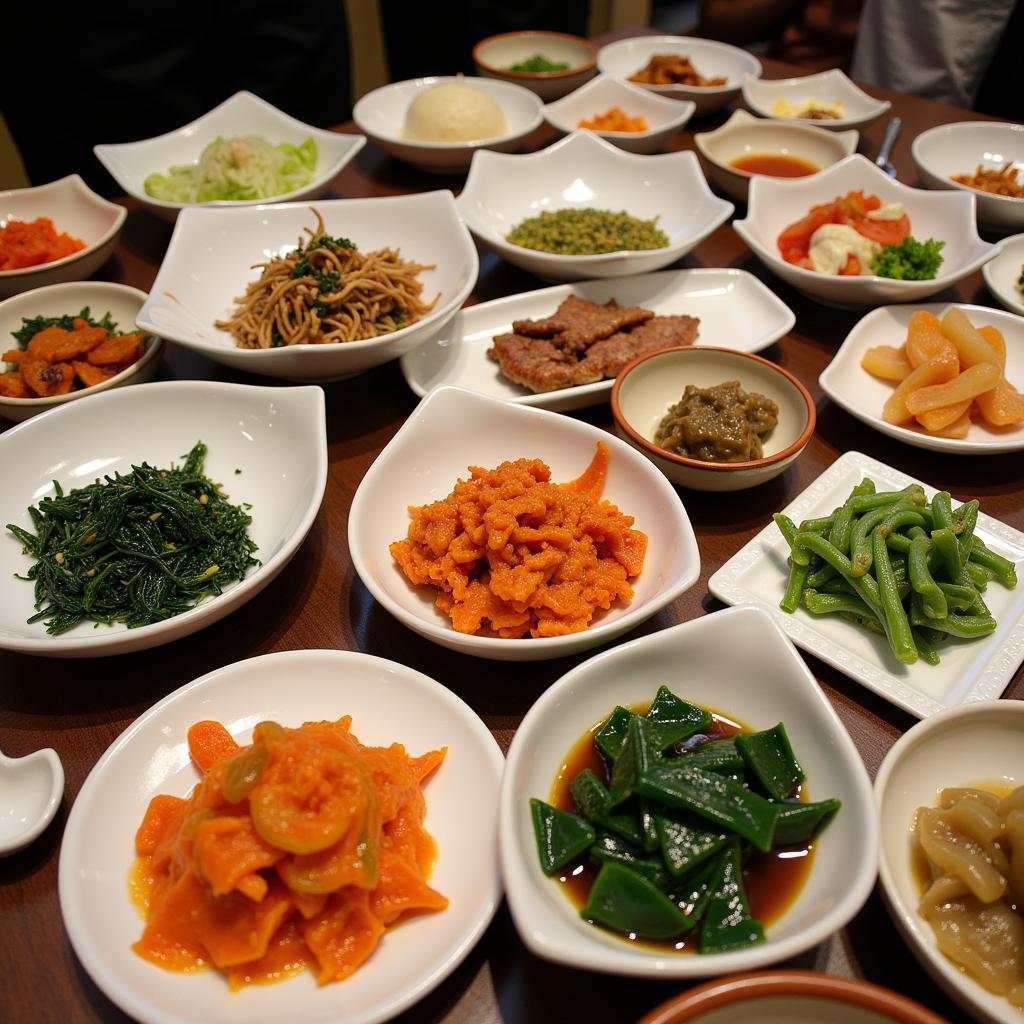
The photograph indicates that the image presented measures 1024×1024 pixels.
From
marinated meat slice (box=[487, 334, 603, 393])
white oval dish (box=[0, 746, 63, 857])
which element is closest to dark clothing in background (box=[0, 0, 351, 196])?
marinated meat slice (box=[487, 334, 603, 393])

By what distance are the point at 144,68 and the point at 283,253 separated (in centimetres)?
229

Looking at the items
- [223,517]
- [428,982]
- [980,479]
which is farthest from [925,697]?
[223,517]

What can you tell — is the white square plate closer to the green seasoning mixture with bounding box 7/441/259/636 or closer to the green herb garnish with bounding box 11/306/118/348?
the green seasoning mixture with bounding box 7/441/259/636

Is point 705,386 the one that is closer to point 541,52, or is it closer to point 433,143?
point 433,143

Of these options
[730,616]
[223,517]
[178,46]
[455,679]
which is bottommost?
[455,679]

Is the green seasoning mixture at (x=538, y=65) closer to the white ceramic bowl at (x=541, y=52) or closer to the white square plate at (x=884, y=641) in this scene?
the white ceramic bowl at (x=541, y=52)

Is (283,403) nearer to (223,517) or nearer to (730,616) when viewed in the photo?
(223,517)

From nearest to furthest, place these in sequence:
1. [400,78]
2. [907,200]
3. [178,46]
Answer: [907,200] < [178,46] < [400,78]

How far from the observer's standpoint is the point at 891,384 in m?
2.67

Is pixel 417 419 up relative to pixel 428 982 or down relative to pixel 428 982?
up

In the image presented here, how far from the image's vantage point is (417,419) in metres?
2.16

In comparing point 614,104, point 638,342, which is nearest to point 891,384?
point 638,342

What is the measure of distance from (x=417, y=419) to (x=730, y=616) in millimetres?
1064

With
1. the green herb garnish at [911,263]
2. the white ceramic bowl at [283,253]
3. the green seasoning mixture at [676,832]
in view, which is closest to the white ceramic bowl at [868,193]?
the green herb garnish at [911,263]
